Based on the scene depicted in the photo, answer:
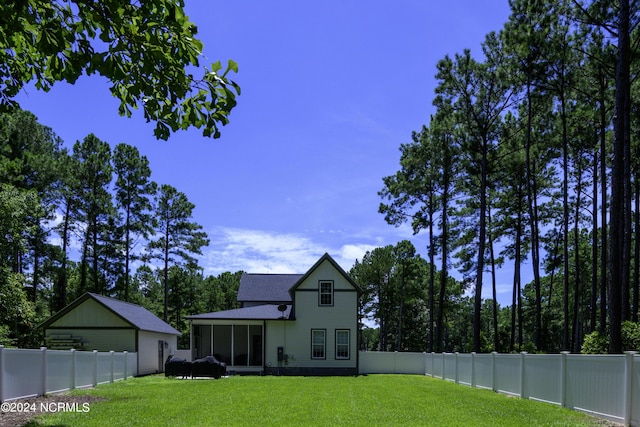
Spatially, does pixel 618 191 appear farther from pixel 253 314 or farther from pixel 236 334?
pixel 236 334

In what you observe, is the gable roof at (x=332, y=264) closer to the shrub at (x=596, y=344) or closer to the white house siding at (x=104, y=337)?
the white house siding at (x=104, y=337)

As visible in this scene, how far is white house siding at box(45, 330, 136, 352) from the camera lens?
25969 millimetres

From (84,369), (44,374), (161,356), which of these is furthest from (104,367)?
(161,356)

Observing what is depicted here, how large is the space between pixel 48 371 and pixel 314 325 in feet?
58.4

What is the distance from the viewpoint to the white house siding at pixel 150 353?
87.4ft

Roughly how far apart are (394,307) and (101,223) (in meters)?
29.2

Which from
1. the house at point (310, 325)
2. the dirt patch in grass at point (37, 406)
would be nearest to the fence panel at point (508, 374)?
the dirt patch in grass at point (37, 406)

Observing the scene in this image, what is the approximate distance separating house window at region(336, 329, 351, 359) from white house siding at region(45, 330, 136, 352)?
10629mm

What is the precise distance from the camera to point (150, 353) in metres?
28.5

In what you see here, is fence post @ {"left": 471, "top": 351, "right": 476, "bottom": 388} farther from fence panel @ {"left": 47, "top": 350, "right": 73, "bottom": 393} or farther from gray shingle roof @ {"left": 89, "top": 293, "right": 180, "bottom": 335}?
gray shingle roof @ {"left": 89, "top": 293, "right": 180, "bottom": 335}

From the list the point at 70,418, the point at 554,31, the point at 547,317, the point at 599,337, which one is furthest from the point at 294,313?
the point at 547,317

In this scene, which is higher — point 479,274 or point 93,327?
point 479,274

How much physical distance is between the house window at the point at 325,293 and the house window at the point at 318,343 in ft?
5.16

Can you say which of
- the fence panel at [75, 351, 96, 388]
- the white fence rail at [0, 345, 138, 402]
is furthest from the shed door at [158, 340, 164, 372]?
the fence panel at [75, 351, 96, 388]
